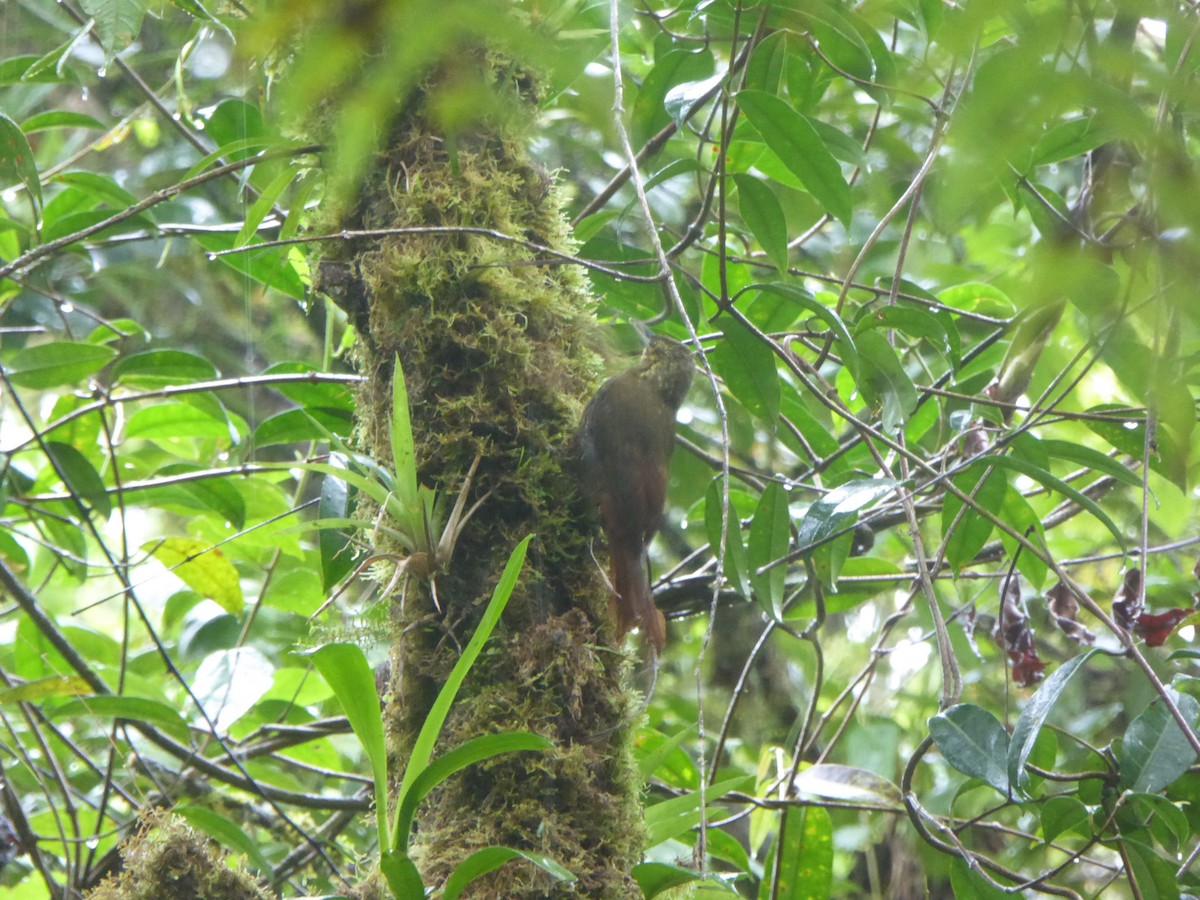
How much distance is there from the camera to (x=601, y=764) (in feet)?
4.40

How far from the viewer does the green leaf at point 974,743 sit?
1378 millimetres

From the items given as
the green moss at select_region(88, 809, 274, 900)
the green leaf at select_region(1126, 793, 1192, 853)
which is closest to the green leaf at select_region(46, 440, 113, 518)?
the green moss at select_region(88, 809, 274, 900)

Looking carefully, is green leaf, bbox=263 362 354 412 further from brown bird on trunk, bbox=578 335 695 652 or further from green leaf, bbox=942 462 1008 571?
green leaf, bbox=942 462 1008 571

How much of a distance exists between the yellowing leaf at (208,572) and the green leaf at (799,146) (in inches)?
54.9

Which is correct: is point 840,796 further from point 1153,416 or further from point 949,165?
point 949,165

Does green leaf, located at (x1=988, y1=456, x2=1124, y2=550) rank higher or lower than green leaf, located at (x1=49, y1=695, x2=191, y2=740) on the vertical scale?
lower

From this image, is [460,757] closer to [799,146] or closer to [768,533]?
[768,533]

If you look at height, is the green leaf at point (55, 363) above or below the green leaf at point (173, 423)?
above

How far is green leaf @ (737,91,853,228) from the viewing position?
1.46m

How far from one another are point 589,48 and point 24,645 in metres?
1.77

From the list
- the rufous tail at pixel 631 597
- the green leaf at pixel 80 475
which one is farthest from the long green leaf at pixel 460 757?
the green leaf at pixel 80 475

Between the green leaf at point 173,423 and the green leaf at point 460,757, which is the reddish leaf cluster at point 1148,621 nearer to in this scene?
the green leaf at point 460,757

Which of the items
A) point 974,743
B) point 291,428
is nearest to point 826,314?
point 974,743

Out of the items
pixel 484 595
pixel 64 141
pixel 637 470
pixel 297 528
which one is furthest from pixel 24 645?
pixel 64 141
